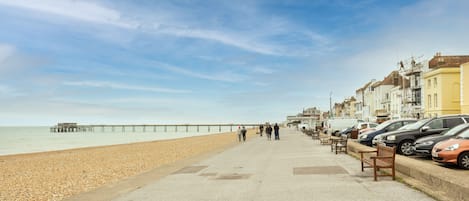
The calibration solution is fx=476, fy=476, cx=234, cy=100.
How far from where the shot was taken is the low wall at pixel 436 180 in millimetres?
8156

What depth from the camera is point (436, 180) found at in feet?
30.6

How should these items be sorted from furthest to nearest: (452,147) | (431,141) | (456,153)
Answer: (431,141) < (452,147) < (456,153)

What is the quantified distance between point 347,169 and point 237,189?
4.84 metres

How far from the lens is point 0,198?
1277 centimetres

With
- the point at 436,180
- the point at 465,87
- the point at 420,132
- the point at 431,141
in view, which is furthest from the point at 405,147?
the point at 465,87

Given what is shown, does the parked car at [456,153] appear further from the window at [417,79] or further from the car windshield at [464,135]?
the window at [417,79]

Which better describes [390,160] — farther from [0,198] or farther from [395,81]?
[395,81]

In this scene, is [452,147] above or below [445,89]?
below

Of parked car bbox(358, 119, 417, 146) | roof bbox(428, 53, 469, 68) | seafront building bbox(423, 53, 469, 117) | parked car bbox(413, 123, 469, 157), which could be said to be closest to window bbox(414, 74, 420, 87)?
roof bbox(428, 53, 469, 68)

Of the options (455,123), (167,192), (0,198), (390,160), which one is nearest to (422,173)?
(390,160)

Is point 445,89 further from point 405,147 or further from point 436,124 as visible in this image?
point 405,147

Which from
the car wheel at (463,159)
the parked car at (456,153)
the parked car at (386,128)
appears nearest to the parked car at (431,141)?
the parked car at (456,153)

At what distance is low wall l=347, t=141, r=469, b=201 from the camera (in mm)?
8156

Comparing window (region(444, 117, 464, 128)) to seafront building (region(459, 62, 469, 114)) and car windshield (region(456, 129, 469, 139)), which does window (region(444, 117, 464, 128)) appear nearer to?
car windshield (region(456, 129, 469, 139))
